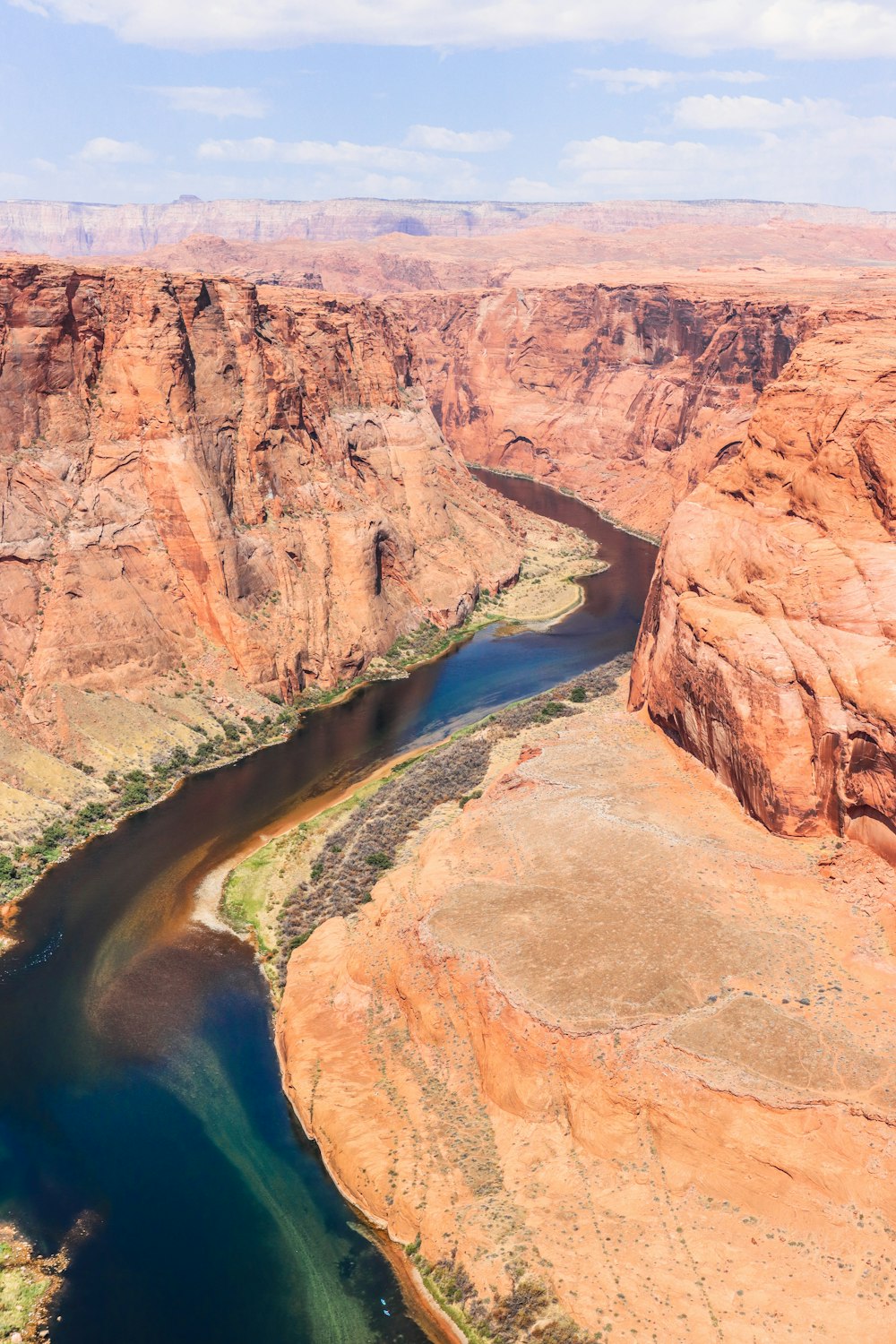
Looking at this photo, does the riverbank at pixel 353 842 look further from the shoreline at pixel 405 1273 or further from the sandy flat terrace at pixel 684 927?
the sandy flat terrace at pixel 684 927

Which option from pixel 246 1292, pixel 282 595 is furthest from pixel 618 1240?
pixel 282 595

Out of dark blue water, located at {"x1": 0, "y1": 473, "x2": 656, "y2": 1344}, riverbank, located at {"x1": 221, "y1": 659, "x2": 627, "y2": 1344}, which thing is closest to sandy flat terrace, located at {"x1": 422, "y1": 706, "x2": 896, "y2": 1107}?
riverbank, located at {"x1": 221, "y1": 659, "x2": 627, "y2": 1344}

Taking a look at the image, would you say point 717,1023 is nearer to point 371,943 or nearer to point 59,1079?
point 371,943

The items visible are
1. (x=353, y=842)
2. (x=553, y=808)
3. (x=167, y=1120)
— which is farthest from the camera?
(x=353, y=842)

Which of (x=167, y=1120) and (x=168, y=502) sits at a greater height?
(x=168, y=502)

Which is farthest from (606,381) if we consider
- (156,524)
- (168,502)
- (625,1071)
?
(625,1071)

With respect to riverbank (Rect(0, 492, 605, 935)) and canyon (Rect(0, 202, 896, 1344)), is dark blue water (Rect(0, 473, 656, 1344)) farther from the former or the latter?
canyon (Rect(0, 202, 896, 1344))

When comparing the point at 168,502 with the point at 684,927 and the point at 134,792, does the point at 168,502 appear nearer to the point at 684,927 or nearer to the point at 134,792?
the point at 134,792
